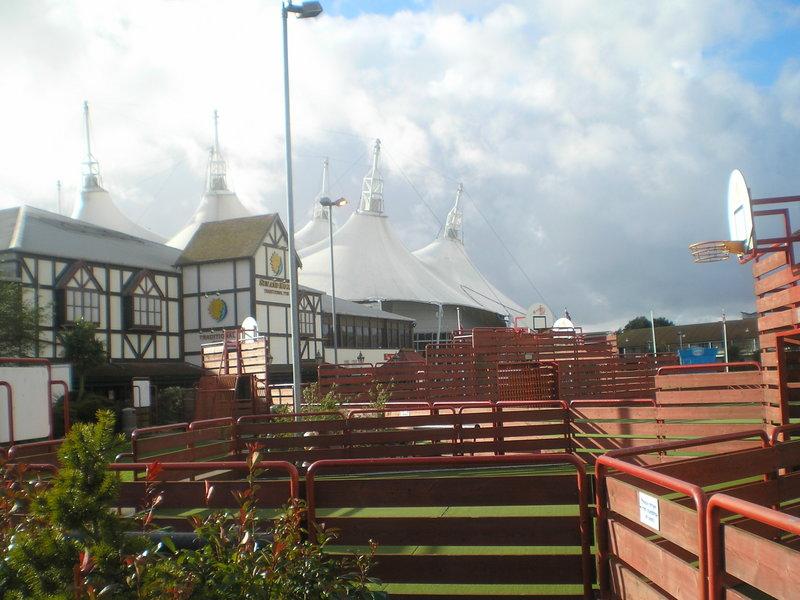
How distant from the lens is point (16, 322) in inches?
1043

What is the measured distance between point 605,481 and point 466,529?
94 centimetres

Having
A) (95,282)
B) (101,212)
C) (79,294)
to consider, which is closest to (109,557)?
(79,294)

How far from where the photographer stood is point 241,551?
3.72 meters

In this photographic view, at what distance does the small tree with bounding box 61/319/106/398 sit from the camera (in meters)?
28.7

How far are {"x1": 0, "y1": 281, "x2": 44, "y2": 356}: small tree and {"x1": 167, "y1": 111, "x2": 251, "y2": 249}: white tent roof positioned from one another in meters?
42.5

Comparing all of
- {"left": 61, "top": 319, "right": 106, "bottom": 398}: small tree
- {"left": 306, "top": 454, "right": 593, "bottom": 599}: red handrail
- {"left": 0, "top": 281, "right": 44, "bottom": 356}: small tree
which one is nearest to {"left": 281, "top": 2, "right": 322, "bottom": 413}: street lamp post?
{"left": 306, "top": 454, "right": 593, "bottom": 599}: red handrail

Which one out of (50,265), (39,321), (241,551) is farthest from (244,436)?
(50,265)

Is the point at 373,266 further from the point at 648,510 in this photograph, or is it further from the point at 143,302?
the point at 648,510

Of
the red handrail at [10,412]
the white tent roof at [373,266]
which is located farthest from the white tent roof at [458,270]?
the red handrail at [10,412]

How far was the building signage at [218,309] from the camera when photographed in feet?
121

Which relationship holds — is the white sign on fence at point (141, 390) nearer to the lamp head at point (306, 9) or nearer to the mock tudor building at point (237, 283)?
the mock tudor building at point (237, 283)

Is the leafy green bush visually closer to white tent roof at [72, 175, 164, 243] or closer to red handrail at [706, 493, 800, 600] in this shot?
red handrail at [706, 493, 800, 600]

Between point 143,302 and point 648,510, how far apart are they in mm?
32814

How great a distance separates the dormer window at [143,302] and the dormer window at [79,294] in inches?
63.9
